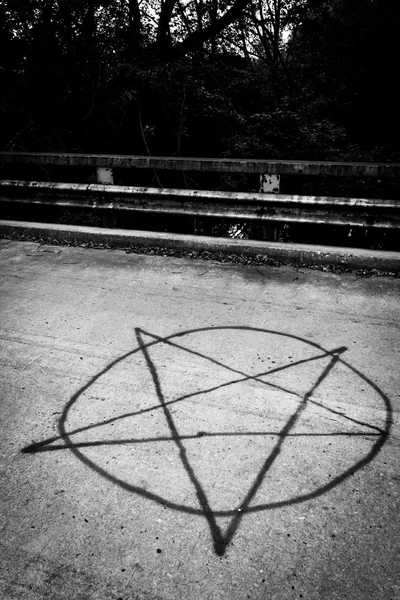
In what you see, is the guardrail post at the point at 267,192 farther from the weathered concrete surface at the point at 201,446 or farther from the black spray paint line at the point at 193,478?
the black spray paint line at the point at 193,478

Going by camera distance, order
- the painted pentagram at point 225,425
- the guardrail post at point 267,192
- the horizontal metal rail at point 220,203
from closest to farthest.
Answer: the painted pentagram at point 225,425, the horizontal metal rail at point 220,203, the guardrail post at point 267,192

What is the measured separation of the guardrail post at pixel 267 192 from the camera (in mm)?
4344

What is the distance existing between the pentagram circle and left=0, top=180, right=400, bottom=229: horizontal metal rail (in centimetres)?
179

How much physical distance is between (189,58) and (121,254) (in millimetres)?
6398

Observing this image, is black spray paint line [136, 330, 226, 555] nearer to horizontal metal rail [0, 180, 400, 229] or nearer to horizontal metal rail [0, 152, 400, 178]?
horizontal metal rail [0, 180, 400, 229]

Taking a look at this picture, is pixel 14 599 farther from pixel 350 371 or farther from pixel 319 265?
pixel 319 265

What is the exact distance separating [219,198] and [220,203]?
10cm

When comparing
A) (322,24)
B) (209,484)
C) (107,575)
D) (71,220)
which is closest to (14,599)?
(107,575)

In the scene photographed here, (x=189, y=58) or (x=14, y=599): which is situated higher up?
(x=189, y=58)

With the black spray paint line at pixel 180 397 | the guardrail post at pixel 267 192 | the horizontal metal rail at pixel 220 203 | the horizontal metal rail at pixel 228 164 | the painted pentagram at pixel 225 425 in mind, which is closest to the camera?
the painted pentagram at pixel 225 425

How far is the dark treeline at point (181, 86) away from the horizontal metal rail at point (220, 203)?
10.1ft

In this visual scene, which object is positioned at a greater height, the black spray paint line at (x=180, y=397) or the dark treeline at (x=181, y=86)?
the dark treeline at (x=181, y=86)

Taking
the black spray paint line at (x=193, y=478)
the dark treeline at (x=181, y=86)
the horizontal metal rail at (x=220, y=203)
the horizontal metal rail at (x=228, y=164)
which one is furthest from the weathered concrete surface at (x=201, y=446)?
the dark treeline at (x=181, y=86)

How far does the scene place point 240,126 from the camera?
8.95 m
